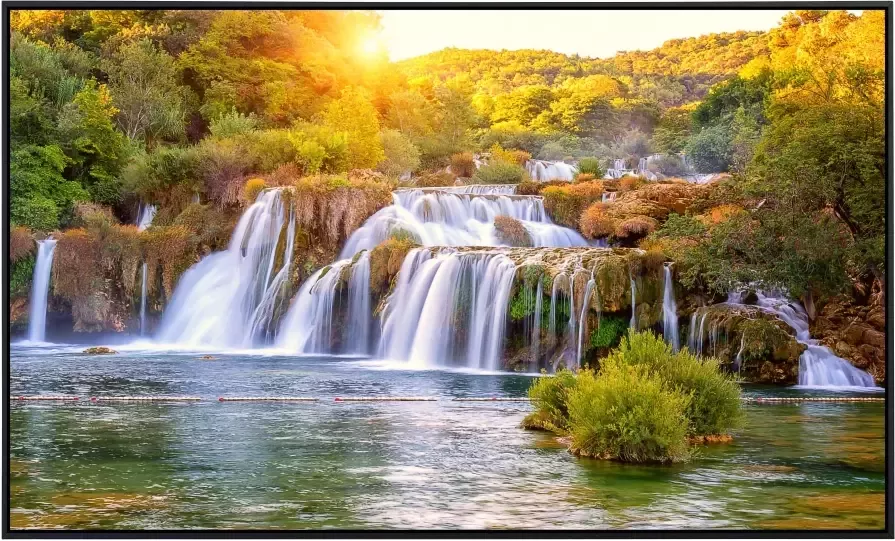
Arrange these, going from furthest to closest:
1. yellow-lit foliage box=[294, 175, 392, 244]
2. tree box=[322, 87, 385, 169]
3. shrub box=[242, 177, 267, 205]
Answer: tree box=[322, 87, 385, 169] < shrub box=[242, 177, 267, 205] < yellow-lit foliage box=[294, 175, 392, 244]

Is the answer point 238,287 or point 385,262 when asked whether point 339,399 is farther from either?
point 238,287

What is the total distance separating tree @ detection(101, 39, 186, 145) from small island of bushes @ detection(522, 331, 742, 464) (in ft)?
108

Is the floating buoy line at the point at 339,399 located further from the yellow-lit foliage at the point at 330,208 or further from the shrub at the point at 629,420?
the yellow-lit foliage at the point at 330,208

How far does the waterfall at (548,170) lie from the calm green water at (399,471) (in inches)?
1147

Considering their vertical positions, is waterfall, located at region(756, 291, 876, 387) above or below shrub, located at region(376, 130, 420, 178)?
below

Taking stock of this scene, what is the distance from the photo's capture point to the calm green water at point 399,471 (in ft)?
33.4

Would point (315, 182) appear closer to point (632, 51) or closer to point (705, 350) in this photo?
point (705, 350)

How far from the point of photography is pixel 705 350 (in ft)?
76.5

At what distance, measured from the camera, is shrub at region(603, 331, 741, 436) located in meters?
14.1

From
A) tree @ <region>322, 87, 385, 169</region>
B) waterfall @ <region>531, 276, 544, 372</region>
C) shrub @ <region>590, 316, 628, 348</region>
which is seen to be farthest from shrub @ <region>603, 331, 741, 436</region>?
tree @ <region>322, 87, 385, 169</region>

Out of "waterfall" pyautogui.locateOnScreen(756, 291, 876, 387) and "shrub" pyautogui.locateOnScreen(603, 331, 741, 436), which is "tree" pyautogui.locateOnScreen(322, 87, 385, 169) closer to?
"waterfall" pyautogui.locateOnScreen(756, 291, 876, 387)

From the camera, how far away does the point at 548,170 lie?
47625mm

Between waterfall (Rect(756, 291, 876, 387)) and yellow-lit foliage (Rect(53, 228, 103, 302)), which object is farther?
yellow-lit foliage (Rect(53, 228, 103, 302))

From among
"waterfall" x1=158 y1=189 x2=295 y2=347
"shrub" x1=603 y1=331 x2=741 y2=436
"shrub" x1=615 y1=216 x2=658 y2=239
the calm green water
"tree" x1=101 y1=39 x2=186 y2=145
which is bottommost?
the calm green water
